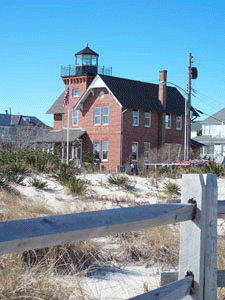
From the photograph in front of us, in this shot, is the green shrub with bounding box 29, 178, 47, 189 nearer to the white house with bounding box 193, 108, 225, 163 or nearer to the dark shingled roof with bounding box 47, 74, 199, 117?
the dark shingled roof with bounding box 47, 74, 199, 117

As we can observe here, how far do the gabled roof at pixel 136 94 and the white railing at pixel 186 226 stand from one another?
33.1 meters

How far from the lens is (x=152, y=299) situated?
8.64ft

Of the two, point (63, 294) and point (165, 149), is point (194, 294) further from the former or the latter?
point (165, 149)

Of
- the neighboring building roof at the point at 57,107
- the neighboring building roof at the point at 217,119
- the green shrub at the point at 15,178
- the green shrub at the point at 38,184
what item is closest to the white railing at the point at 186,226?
the green shrub at the point at 38,184

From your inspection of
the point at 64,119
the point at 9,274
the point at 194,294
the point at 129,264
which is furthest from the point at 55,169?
the point at 64,119

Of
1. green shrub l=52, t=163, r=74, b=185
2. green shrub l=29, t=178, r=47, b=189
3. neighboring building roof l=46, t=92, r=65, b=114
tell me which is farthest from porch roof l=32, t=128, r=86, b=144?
green shrub l=29, t=178, r=47, b=189

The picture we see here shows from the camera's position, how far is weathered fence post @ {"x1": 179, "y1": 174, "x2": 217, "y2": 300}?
298cm

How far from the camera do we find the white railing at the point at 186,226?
2258 mm

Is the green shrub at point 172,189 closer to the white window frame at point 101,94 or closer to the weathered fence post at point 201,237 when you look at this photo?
the weathered fence post at point 201,237

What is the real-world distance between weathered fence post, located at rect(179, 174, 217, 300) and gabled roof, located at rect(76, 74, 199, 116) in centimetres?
3313

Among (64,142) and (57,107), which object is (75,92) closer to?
(57,107)

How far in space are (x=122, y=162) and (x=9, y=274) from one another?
32.1 metres

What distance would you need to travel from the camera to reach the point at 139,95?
126 feet

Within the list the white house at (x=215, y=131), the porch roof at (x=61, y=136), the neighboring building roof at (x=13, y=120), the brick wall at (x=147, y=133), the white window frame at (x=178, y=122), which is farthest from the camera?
the neighboring building roof at (x=13, y=120)
